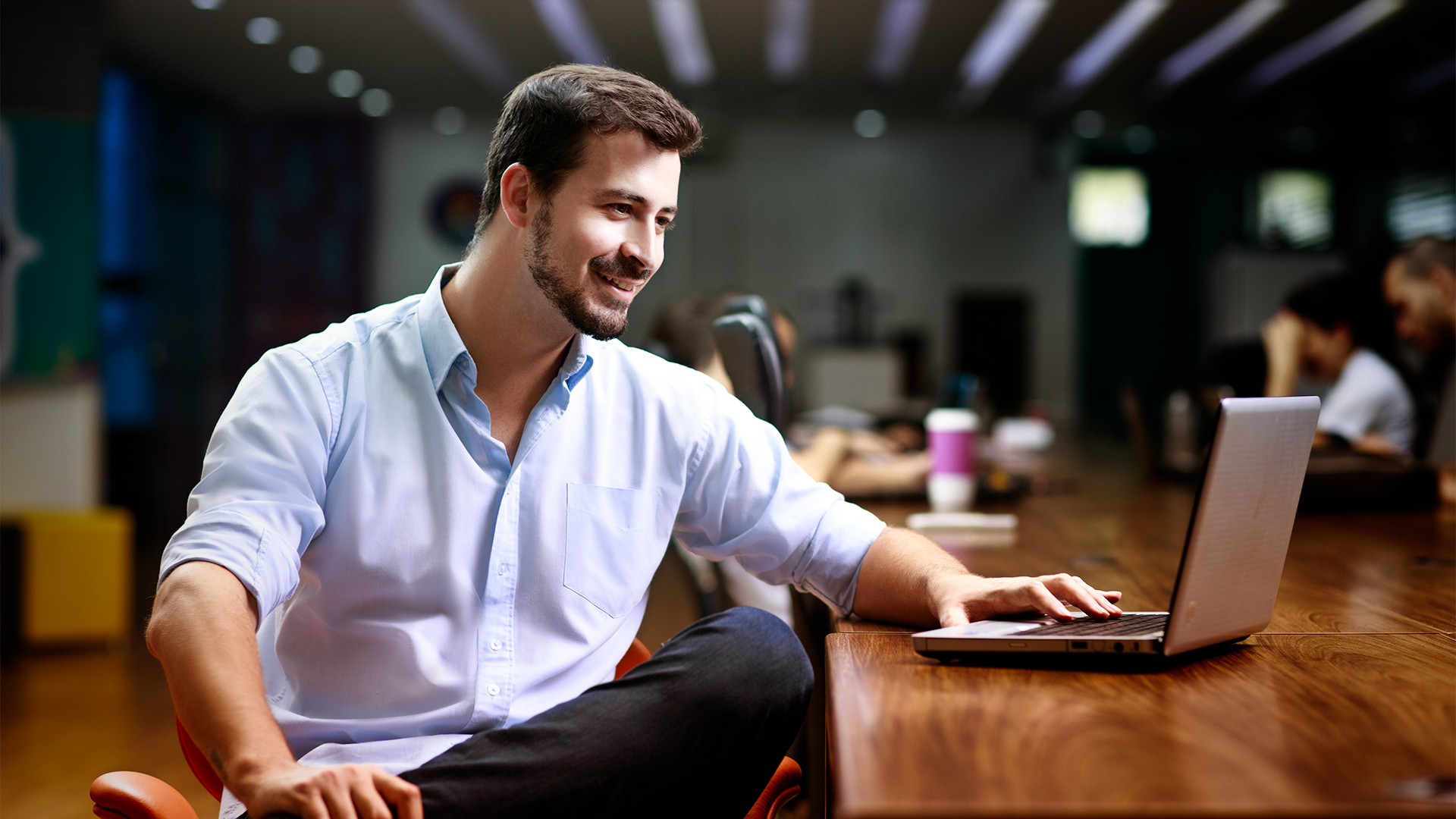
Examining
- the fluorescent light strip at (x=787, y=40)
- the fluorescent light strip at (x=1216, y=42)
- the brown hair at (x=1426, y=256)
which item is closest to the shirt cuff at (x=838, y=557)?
the brown hair at (x=1426, y=256)

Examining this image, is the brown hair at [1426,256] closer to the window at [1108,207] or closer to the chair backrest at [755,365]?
the chair backrest at [755,365]

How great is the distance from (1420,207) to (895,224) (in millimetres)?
3939

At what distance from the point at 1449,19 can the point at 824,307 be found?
15.4 feet

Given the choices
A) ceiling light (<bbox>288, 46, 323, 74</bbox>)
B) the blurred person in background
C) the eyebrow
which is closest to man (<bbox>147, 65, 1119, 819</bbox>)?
the eyebrow

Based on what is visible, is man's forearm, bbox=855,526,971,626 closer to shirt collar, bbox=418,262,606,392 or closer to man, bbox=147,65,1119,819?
man, bbox=147,65,1119,819

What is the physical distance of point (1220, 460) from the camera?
83cm

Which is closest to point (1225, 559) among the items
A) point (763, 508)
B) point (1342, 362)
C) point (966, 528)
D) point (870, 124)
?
point (763, 508)

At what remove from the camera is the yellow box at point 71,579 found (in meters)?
4.24

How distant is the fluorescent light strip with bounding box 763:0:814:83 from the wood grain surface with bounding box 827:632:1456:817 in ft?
19.4

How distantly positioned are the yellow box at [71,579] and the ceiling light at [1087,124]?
7514 millimetres

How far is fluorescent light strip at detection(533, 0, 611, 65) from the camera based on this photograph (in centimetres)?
645

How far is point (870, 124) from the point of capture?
931cm

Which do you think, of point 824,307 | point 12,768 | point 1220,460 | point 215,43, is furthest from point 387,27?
point 1220,460

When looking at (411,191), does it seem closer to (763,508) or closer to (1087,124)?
(1087,124)
